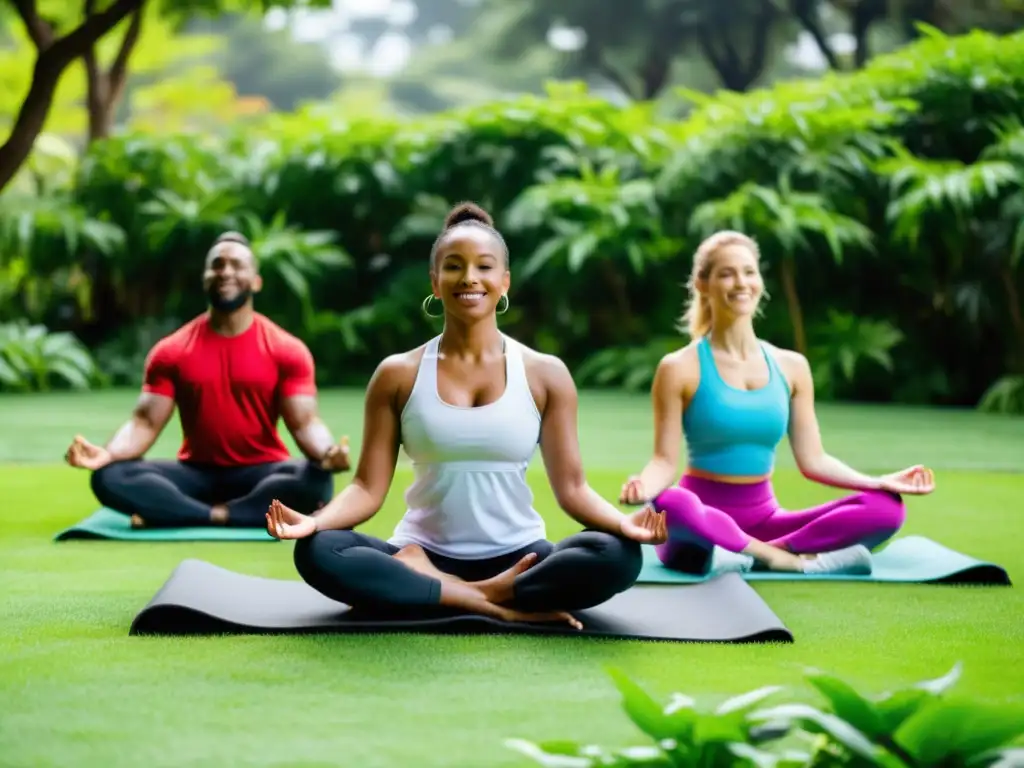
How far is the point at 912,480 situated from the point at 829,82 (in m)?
8.32

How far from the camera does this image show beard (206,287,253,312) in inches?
218

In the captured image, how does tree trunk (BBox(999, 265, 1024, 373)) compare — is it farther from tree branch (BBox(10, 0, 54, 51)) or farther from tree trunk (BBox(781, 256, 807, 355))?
tree branch (BBox(10, 0, 54, 51))

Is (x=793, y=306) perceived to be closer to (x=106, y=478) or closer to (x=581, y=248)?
(x=581, y=248)

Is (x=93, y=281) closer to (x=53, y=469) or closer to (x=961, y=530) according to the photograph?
(x=53, y=469)

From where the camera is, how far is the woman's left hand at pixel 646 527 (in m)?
3.37

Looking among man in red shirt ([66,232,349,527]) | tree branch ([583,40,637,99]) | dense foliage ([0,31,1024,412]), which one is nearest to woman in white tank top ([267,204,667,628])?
man in red shirt ([66,232,349,527])

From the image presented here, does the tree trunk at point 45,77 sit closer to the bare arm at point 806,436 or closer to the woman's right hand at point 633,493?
the bare arm at point 806,436

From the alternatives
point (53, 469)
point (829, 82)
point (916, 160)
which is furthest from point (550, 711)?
point (829, 82)

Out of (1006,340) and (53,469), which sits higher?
(1006,340)

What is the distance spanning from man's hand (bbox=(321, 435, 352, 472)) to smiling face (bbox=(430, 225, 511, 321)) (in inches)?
56.6

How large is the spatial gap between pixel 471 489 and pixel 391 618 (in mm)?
372

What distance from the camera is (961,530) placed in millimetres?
5535

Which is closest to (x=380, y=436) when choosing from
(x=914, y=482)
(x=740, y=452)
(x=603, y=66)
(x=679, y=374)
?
(x=679, y=374)

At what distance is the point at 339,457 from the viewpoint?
5.14m
